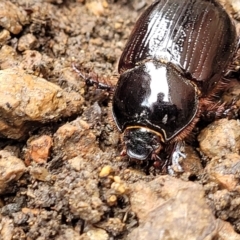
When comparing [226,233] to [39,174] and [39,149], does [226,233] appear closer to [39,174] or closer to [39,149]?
[39,174]

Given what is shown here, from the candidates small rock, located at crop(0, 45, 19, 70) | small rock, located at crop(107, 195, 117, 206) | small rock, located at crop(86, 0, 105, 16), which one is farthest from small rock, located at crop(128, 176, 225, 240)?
small rock, located at crop(86, 0, 105, 16)

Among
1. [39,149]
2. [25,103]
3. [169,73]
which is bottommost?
[39,149]

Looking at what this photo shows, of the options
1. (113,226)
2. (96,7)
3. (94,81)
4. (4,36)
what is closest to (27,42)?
(4,36)

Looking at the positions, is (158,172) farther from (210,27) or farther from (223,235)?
(210,27)

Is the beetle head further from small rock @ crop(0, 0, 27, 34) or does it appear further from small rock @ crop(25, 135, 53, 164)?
small rock @ crop(0, 0, 27, 34)

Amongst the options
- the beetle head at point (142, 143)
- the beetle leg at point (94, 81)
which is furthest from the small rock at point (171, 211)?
the beetle leg at point (94, 81)

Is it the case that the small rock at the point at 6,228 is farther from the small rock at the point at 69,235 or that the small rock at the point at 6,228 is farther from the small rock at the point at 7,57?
the small rock at the point at 7,57

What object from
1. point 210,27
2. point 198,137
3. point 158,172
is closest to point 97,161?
point 158,172
